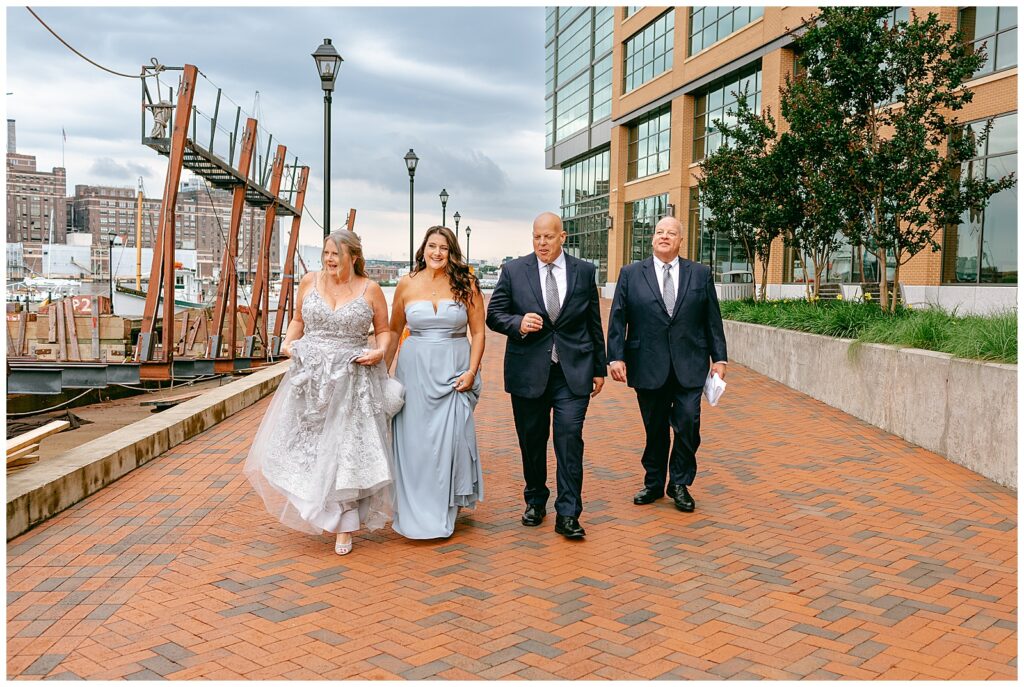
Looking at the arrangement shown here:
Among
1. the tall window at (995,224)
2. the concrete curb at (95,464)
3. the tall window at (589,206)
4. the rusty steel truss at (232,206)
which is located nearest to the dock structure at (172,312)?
the rusty steel truss at (232,206)

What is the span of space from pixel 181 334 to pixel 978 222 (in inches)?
932

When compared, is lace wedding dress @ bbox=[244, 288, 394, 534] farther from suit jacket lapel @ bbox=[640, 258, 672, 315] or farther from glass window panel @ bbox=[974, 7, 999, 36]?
glass window panel @ bbox=[974, 7, 999, 36]

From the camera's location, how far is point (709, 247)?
1415 inches

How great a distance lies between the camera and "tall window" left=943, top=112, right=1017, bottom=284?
1917 cm

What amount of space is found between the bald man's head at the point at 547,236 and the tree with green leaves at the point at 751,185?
1103 cm

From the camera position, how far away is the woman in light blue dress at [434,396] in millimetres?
5480

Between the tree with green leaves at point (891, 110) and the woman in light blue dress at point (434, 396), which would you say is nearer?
the woman in light blue dress at point (434, 396)

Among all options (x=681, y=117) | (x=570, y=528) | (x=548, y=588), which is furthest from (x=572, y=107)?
(x=548, y=588)

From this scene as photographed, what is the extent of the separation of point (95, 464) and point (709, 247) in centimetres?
3174

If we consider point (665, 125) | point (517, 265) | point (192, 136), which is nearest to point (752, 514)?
point (517, 265)

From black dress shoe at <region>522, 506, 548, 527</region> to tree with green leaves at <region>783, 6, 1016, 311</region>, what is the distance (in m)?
8.57

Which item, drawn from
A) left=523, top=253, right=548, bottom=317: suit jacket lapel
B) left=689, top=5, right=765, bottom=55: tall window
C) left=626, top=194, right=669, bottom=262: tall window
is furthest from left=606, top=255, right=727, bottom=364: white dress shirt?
left=626, top=194, right=669, bottom=262: tall window

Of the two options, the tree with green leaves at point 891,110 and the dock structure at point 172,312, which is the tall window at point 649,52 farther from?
the tree with green leaves at point 891,110

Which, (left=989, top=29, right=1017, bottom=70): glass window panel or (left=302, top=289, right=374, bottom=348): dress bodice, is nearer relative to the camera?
(left=302, top=289, right=374, bottom=348): dress bodice
